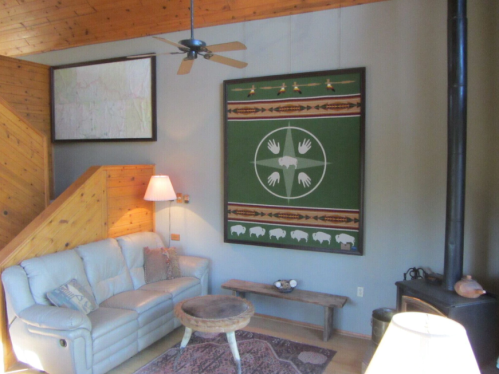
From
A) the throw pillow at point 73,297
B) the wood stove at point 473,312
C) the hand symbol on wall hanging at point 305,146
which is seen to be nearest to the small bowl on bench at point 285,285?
the wood stove at point 473,312

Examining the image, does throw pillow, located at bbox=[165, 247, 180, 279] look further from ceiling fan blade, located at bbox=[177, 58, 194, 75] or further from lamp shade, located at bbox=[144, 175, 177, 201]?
ceiling fan blade, located at bbox=[177, 58, 194, 75]

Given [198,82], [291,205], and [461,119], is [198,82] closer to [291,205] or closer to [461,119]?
[291,205]

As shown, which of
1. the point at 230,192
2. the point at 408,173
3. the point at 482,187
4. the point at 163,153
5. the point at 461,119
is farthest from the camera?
the point at 163,153

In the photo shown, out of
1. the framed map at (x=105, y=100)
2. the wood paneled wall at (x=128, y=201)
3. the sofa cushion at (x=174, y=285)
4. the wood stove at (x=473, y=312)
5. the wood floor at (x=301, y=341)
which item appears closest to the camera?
the wood stove at (x=473, y=312)

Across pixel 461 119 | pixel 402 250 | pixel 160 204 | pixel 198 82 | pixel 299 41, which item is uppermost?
pixel 299 41

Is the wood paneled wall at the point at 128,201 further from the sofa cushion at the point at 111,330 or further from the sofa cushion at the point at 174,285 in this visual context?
the sofa cushion at the point at 111,330

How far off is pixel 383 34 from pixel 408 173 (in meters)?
1.34

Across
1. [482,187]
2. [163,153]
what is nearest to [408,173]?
[482,187]

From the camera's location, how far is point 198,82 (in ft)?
15.1

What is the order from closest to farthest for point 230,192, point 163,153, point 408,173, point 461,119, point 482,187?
point 461,119, point 482,187, point 408,173, point 230,192, point 163,153

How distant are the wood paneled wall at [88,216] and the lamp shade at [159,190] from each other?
337 mm

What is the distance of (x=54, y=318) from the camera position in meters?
2.93

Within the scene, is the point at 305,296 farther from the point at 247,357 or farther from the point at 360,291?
the point at 247,357

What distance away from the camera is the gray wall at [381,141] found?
3385 mm
